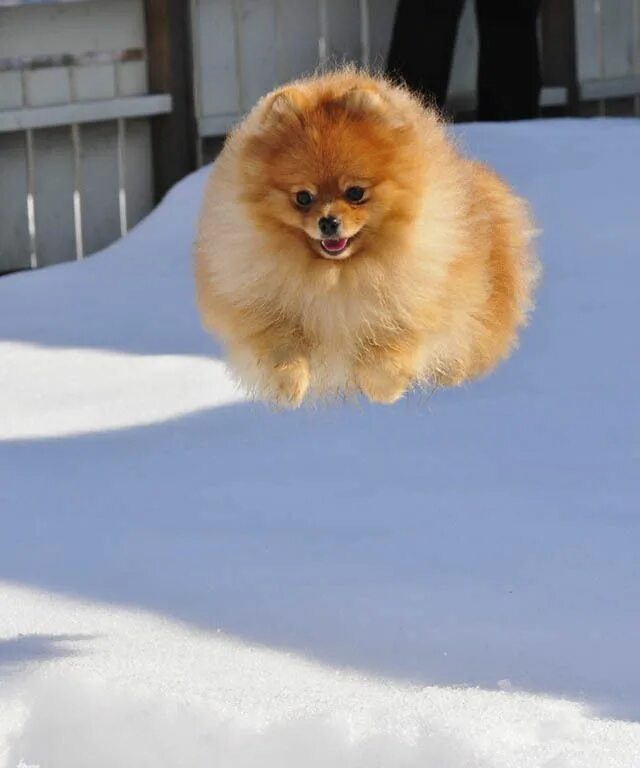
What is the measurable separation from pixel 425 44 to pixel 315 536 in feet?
10.1

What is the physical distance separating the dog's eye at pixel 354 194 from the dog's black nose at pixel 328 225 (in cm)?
10

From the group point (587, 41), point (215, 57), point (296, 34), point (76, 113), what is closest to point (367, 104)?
point (76, 113)

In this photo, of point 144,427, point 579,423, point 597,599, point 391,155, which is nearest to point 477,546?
point 597,599

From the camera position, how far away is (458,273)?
3.57m

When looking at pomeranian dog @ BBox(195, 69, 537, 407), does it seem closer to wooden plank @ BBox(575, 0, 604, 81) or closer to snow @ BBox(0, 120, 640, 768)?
snow @ BBox(0, 120, 640, 768)

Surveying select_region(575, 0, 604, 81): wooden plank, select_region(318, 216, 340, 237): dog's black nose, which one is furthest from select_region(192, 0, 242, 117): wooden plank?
select_region(318, 216, 340, 237): dog's black nose

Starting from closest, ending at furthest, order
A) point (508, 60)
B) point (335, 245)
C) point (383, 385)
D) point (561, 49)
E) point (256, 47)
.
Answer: point (335, 245), point (383, 385), point (508, 60), point (256, 47), point (561, 49)

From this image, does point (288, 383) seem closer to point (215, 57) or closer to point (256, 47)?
point (215, 57)

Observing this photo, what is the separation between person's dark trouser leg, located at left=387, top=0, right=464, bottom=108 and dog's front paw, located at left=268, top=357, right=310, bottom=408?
4.33 meters

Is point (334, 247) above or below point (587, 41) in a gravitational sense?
below

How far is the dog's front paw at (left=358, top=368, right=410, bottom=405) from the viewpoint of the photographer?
132 inches

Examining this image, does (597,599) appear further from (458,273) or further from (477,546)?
(458,273)

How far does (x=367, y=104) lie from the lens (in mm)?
3262

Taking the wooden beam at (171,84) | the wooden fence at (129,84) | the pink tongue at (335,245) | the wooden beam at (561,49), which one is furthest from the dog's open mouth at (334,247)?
the wooden beam at (561,49)
